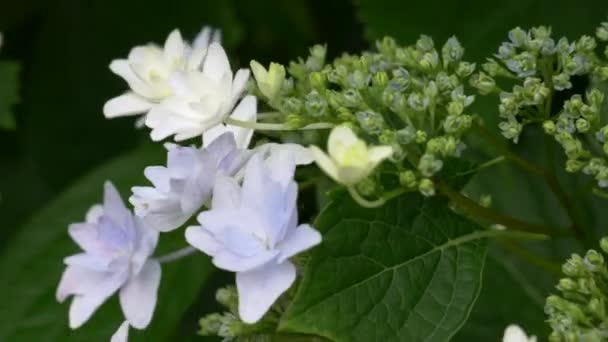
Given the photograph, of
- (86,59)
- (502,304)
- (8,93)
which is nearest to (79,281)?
(502,304)

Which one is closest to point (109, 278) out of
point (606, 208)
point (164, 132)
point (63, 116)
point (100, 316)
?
point (164, 132)

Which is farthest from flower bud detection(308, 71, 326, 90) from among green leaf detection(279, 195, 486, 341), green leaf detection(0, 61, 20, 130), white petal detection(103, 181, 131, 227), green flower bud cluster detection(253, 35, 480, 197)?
green leaf detection(0, 61, 20, 130)

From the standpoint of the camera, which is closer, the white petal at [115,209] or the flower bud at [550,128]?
the flower bud at [550,128]

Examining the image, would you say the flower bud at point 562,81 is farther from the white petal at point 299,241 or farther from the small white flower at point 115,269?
the small white flower at point 115,269

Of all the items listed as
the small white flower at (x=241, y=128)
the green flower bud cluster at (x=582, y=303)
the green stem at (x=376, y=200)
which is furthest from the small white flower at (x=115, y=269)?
the green flower bud cluster at (x=582, y=303)

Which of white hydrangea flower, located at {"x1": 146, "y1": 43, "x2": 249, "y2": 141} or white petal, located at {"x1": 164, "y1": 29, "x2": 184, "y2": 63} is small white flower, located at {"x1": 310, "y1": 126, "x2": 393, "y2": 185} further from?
white petal, located at {"x1": 164, "y1": 29, "x2": 184, "y2": 63}

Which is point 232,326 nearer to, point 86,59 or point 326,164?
point 326,164
